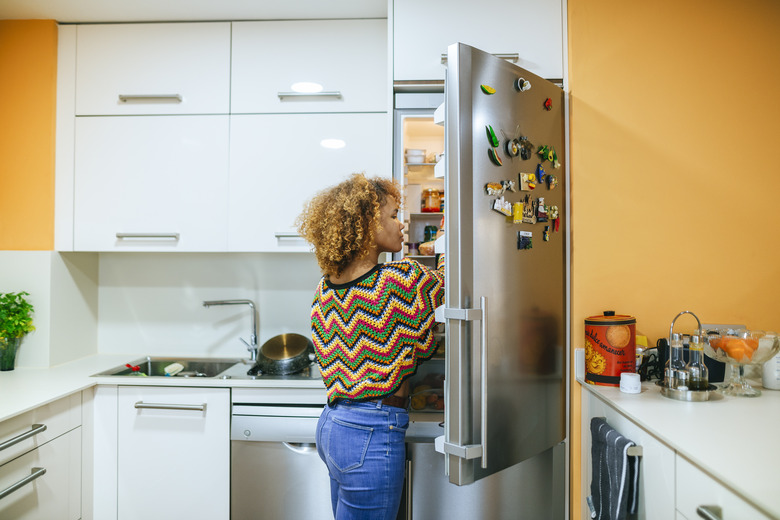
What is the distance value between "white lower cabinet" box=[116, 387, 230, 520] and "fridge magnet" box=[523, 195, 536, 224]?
1.38 m

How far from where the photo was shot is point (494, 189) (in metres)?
1.34

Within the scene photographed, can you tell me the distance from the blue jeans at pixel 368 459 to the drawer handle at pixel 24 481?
113 centimetres

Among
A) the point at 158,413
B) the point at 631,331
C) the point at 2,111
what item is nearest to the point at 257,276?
the point at 158,413

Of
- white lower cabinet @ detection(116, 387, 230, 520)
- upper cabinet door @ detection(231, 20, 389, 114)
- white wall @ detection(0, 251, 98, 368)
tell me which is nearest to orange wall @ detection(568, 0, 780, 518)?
upper cabinet door @ detection(231, 20, 389, 114)

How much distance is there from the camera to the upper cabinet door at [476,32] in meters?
1.82

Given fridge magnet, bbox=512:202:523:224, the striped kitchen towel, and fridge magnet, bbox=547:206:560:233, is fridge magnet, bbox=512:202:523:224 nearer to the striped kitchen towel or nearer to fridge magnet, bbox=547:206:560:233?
fridge magnet, bbox=547:206:560:233

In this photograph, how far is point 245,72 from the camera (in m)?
2.19

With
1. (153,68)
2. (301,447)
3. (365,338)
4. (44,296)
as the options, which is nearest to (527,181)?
(365,338)

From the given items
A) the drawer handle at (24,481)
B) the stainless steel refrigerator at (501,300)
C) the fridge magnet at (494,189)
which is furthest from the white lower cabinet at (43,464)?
the fridge magnet at (494,189)

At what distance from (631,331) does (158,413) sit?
1.86 meters

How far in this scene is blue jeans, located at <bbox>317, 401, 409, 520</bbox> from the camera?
4.23ft

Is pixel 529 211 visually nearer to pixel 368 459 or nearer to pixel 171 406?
→ pixel 368 459

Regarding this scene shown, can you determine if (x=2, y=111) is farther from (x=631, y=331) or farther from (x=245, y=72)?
(x=631, y=331)

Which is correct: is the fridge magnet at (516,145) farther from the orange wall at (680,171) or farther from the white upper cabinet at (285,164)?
the white upper cabinet at (285,164)
